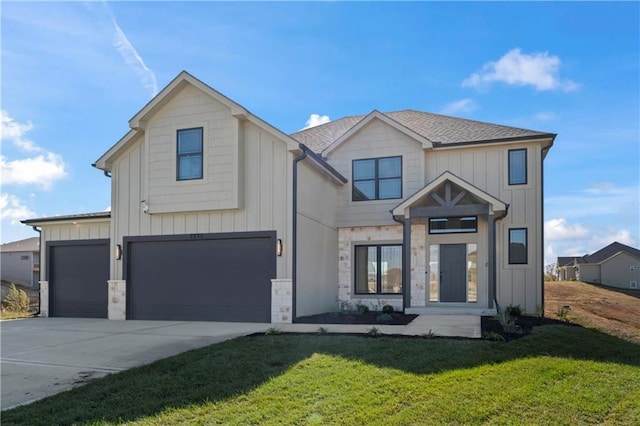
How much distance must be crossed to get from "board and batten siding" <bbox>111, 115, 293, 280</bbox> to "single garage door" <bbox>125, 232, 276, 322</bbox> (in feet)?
0.83

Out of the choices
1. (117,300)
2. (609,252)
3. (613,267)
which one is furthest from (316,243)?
(609,252)

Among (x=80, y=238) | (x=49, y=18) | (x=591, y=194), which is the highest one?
(x=49, y=18)

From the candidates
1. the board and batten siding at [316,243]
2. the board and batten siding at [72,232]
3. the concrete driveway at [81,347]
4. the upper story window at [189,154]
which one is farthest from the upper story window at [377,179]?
the board and batten siding at [72,232]

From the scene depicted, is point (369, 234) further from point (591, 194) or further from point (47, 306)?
point (47, 306)

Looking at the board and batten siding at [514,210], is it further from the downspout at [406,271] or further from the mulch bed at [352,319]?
the mulch bed at [352,319]

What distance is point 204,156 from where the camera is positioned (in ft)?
42.6

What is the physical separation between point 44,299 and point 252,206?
27.0 feet

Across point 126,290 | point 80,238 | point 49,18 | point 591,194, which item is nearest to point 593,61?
point 591,194

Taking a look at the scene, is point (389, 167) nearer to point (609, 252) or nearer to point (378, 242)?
point (378, 242)

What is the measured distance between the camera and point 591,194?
18078 mm

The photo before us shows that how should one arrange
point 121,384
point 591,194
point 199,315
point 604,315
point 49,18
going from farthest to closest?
point 591,194 → point 604,315 → point 199,315 → point 49,18 → point 121,384

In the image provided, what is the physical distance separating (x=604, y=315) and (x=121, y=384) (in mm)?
14274

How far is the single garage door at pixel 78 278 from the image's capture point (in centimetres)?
1501

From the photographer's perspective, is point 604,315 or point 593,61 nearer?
point 593,61
